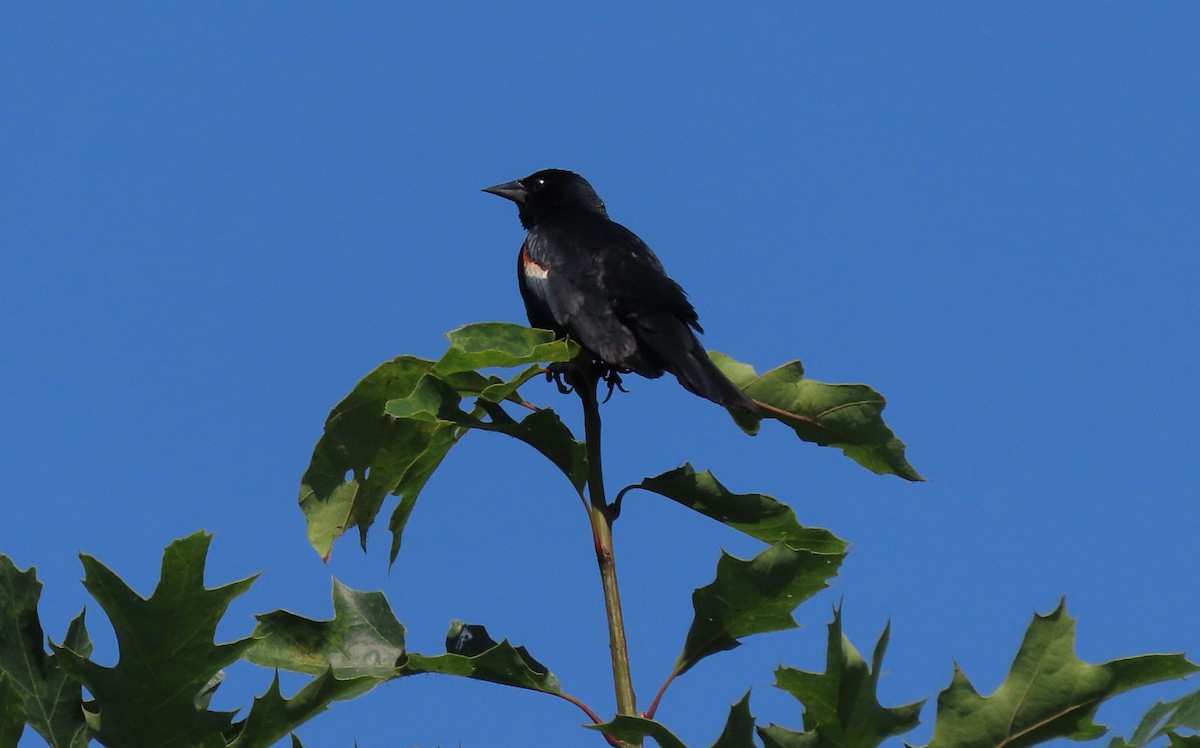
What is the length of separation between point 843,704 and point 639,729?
37 centimetres

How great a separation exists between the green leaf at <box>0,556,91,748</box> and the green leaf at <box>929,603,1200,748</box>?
1620 mm

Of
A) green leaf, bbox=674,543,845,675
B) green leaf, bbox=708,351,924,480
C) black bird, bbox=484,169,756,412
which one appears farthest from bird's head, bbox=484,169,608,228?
green leaf, bbox=674,543,845,675

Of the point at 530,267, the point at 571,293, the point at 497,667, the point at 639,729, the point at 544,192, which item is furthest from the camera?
the point at 544,192

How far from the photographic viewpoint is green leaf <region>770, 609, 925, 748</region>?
236 centimetres

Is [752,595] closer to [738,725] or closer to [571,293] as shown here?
[738,725]

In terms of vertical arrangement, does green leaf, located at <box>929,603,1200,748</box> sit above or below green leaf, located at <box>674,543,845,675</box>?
below

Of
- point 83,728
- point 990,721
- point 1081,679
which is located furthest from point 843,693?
point 83,728

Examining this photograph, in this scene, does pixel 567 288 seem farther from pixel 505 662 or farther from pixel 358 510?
pixel 505 662

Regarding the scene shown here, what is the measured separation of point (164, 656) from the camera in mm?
2525

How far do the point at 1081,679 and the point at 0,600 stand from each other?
1988 mm

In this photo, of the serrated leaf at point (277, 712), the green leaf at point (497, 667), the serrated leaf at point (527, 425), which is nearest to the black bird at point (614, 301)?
the serrated leaf at point (527, 425)

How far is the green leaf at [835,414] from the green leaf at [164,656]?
1283 millimetres

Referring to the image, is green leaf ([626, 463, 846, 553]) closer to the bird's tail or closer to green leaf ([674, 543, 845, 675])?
green leaf ([674, 543, 845, 675])

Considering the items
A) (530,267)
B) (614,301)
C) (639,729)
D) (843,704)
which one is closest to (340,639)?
(639,729)
